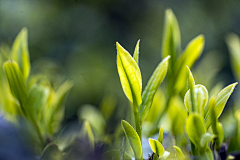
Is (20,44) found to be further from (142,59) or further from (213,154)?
(142,59)

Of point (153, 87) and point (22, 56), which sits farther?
point (22, 56)

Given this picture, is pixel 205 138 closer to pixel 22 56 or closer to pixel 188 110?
pixel 188 110

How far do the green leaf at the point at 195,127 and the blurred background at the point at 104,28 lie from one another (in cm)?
126

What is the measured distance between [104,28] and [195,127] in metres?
1.95

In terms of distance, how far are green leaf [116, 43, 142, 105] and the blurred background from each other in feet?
Answer: 3.99

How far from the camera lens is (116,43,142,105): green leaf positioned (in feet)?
1.07

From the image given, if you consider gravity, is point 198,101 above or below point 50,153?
above

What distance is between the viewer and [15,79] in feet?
1.29

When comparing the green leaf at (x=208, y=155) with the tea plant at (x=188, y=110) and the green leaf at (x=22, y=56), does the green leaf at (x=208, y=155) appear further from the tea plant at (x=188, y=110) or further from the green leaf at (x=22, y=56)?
the green leaf at (x=22, y=56)

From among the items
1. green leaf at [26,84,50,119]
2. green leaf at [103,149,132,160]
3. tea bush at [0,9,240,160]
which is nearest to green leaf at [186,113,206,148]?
tea bush at [0,9,240,160]

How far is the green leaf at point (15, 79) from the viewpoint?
0.38m

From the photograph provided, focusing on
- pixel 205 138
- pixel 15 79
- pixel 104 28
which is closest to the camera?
pixel 205 138

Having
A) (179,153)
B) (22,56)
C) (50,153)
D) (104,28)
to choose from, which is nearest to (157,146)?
(179,153)

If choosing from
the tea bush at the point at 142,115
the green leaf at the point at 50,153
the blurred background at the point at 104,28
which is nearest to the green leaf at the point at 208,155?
the tea bush at the point at 142,115
